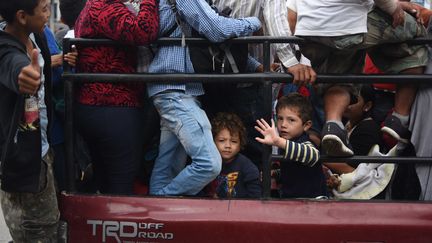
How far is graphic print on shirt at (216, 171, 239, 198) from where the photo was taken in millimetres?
3426

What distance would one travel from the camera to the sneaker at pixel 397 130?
3375 millimetres

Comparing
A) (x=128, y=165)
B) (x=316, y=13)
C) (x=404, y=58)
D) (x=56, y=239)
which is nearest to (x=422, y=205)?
(x=404, y=58)

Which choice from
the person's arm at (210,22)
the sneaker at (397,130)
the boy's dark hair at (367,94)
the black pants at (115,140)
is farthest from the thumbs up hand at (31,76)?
the boy's dark hair at (367,94)

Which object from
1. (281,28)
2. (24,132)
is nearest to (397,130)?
(281,28)

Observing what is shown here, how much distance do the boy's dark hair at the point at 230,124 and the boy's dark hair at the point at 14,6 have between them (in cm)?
112

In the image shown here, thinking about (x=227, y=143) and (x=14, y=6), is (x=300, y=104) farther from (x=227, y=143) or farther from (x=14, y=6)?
(x=14, y=6)

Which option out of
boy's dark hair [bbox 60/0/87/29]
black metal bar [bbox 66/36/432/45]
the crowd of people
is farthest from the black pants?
boy's dark hair [bbox 60/0/87/29]

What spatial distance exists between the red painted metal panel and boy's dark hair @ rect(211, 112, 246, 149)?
0.48 meters

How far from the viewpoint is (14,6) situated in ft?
9.35

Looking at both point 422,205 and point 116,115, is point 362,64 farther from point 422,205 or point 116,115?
point 116,115

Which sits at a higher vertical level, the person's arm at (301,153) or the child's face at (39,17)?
the child's face at (39,17)

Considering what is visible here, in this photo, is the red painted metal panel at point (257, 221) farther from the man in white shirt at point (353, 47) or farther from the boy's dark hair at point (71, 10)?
the boy's dark hair at point (71, 10)

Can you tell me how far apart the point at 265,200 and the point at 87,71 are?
43.8 inches

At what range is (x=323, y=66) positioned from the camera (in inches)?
136
